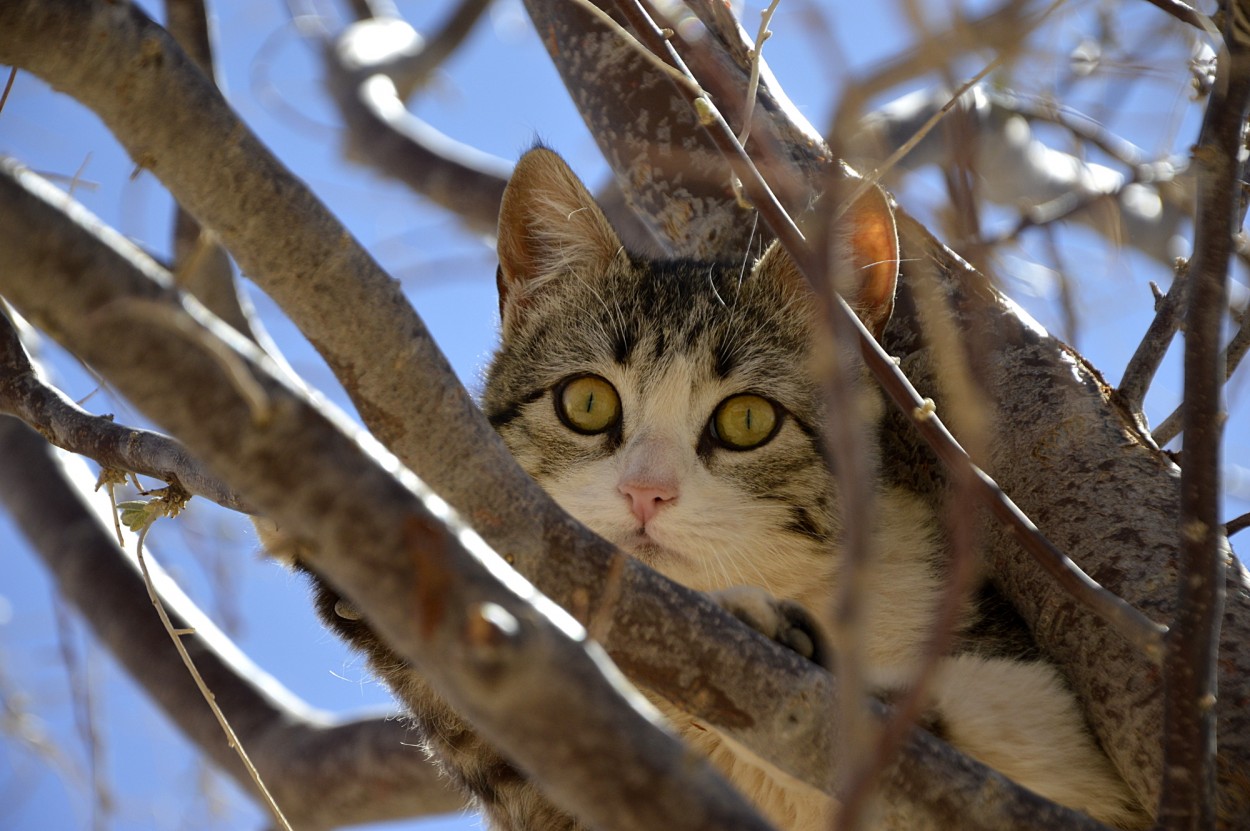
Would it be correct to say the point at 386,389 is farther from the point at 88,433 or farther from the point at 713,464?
the point at 713,464

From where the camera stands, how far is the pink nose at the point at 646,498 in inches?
88.7

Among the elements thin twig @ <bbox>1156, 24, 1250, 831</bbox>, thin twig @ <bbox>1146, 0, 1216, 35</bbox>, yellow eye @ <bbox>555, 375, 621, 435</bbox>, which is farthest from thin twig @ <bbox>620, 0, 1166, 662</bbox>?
yellow eye @ <bbox>555, 375, 621, 435</bbox>

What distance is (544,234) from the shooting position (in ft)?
9.82

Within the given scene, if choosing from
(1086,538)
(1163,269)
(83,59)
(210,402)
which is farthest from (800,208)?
(1163,269)

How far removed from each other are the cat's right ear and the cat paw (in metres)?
1.36

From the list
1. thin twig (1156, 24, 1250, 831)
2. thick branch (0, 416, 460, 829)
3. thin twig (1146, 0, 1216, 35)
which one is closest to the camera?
thin twig (1156, 24, 1250, 831)

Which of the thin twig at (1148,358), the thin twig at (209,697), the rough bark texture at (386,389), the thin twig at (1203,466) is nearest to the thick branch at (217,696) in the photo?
the thin twig at (209,697)

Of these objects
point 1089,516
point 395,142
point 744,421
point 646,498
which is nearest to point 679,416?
point 744,421

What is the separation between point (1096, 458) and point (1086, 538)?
157mm

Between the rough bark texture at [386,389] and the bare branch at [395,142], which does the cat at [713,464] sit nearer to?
the rough bark texture at [386,389]

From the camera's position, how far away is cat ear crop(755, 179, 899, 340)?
8.11ft

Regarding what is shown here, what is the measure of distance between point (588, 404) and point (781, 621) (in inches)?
38.8

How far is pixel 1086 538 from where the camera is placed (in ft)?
6.19

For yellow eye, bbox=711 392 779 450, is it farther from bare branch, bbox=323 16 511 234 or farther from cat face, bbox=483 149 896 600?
bare branch, bbox=323 16 511 234
